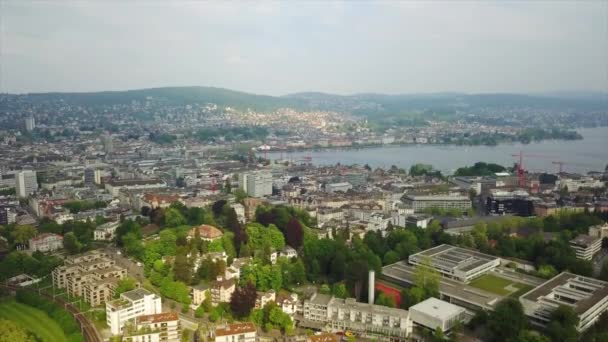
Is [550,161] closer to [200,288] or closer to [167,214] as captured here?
[167,214]

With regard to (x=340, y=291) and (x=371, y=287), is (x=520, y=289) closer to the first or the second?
(x=371, y=287)

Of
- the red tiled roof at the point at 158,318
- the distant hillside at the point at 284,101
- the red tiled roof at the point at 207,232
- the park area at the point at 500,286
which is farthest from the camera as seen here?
the distant hillside at the point at 284,101

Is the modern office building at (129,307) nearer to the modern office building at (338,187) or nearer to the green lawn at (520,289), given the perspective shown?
the green lawn at (520,289)

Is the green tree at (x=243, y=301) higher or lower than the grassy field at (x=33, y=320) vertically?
higher

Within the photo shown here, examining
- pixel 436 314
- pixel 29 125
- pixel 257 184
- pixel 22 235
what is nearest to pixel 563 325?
pixel 436 314

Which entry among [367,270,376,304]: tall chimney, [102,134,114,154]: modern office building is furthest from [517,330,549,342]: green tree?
[102,134,114,154]: modern office building

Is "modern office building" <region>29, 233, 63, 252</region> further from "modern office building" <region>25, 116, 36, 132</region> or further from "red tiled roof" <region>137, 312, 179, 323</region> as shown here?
"modern office building" <region>25, 116, 36, 132</region>

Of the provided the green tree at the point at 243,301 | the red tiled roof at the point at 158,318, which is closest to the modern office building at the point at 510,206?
the green tree at the point at 243,301

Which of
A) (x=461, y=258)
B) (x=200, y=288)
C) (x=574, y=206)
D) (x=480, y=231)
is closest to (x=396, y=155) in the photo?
(x=574, y=206)
